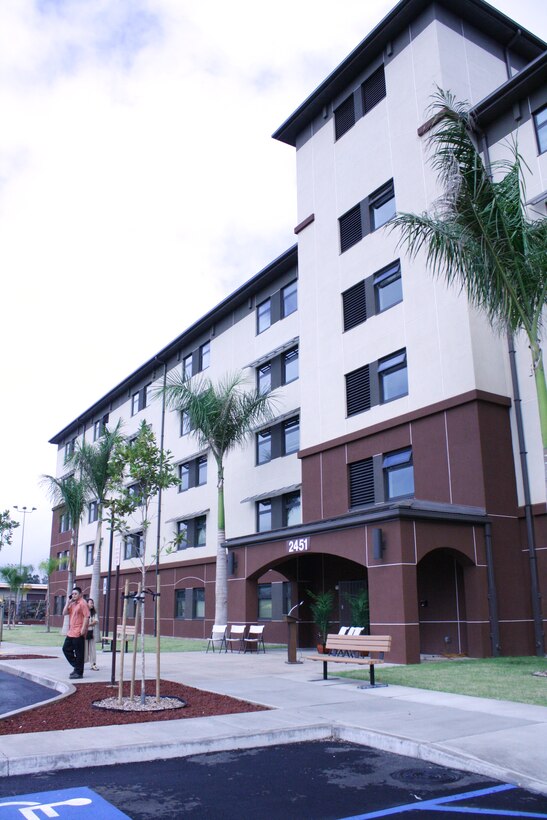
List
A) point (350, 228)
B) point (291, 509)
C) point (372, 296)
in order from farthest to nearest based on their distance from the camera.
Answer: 1. point (291, 509)
2. point (350, 228)
3. point (372, 296)

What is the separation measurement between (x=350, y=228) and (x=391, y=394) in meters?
6.70

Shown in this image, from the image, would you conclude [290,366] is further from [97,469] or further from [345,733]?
[345,733]

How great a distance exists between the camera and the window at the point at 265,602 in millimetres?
29844

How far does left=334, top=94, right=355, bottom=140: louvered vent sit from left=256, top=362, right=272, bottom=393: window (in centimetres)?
995

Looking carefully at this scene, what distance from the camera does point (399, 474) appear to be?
74.0ft

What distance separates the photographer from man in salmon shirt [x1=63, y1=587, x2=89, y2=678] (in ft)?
49.2

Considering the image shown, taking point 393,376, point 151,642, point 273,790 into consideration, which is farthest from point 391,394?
point 273,790

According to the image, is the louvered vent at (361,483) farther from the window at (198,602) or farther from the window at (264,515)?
the window at (198,602)

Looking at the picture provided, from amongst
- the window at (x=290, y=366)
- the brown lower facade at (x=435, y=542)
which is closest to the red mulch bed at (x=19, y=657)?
the brown lower facade at (x=435, y=542)

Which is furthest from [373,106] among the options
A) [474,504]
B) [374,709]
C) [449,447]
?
[374,709]

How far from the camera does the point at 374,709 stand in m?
10.5

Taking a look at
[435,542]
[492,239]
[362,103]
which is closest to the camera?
[492,239]

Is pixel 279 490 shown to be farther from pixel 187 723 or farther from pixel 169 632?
pixel 187 723

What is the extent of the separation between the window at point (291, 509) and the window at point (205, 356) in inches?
438
